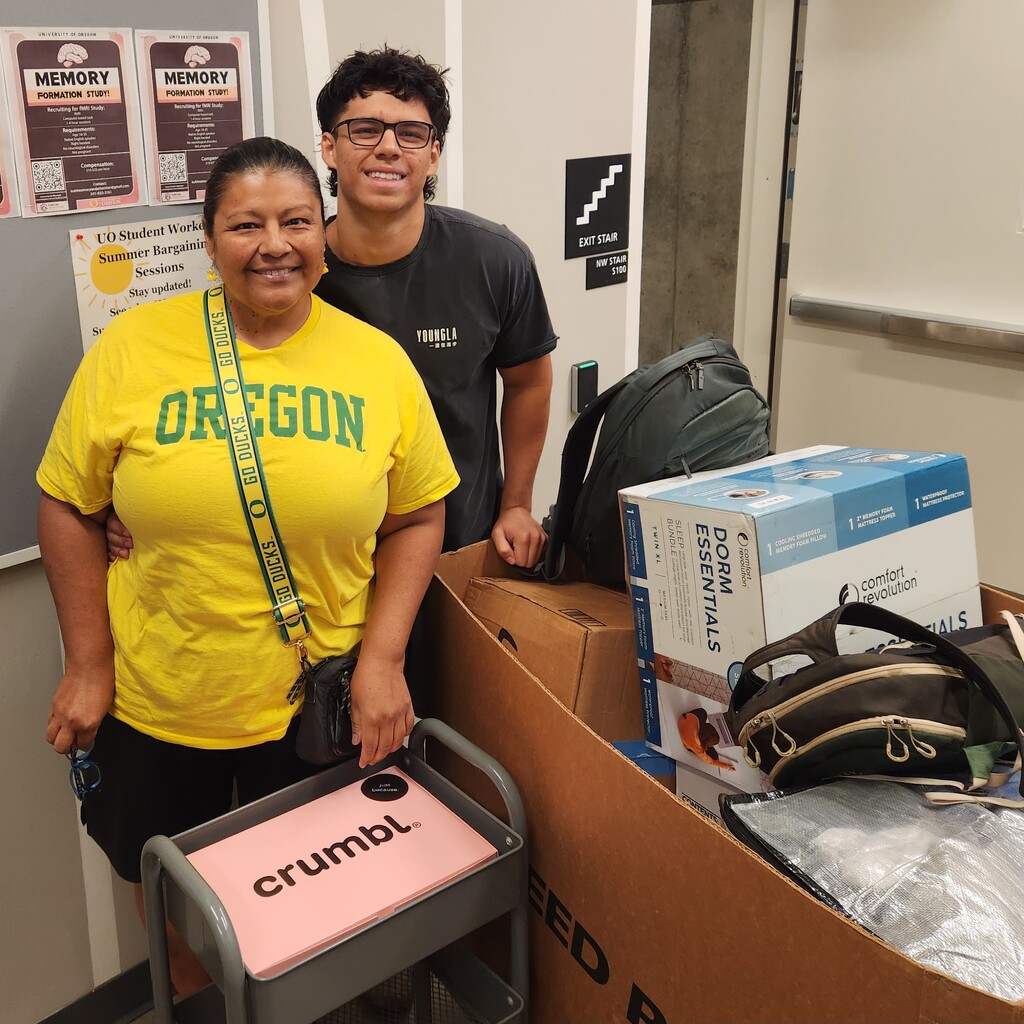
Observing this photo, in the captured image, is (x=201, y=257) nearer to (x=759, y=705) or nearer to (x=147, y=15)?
(x=147, y=15)

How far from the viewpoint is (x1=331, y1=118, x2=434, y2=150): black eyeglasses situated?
141 cm

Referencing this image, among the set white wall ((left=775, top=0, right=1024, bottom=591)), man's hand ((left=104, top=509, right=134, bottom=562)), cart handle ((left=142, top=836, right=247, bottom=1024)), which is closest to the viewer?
cart handle ((left=142, top=836, right=247, bottom=1024))

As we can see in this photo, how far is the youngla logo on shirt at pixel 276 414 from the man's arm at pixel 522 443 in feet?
1.55

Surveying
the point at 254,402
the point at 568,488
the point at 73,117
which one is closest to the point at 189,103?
the point at 73,117

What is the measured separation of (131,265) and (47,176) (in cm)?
17

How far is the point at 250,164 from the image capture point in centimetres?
120

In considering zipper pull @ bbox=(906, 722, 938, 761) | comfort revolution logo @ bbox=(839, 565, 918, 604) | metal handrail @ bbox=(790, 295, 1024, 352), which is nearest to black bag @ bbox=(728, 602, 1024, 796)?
zipper pull @ bbox=(906, 722, 938, 761)

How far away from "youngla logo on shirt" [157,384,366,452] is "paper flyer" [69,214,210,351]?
14.6 inches

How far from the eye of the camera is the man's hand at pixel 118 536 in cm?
128

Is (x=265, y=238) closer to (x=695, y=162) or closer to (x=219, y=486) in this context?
(x=219, y=486)

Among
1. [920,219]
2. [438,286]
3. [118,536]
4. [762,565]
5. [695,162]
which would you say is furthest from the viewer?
[695,162]

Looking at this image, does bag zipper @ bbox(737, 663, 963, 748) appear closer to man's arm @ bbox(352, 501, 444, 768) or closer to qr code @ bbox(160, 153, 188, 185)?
man's arm @ bbox(352, 501, 444, 768)

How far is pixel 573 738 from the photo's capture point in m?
1.17

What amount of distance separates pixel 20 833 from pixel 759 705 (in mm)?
1180
